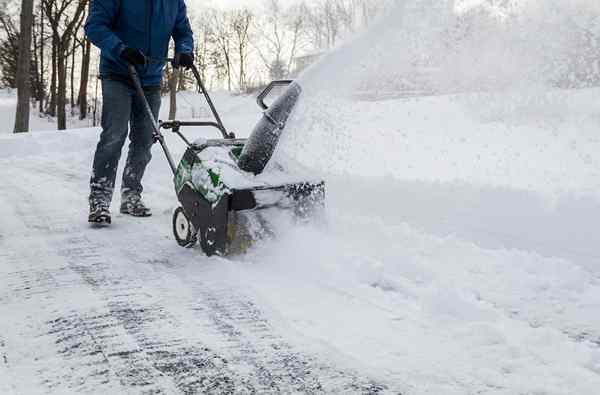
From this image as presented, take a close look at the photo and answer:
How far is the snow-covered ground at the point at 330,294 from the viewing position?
1.83 meters

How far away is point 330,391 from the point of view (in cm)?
173

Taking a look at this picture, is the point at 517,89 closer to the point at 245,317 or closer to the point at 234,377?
the point at 245,317

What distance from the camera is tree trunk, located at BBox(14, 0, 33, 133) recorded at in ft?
44.4

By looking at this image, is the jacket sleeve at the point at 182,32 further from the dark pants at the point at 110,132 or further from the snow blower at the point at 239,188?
the snow blower at the point at 239,188

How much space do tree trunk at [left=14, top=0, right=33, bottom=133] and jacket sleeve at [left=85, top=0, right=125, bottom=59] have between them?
37.0 ft

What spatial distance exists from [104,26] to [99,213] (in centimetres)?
123

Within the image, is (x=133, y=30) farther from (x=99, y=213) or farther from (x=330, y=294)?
(x=330, y=294)

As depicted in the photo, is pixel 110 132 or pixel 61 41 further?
pixel 61 41

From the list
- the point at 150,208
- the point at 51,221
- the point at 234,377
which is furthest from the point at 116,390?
the point at 150,208

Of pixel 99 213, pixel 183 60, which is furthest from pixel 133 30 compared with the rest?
pixel 99 213

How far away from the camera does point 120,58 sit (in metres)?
3.69

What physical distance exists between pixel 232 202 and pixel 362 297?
83cm

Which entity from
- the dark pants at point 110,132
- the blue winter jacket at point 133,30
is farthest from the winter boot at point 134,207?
the blue winter jacket at point 133,30

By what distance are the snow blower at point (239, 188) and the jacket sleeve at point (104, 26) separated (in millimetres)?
953
